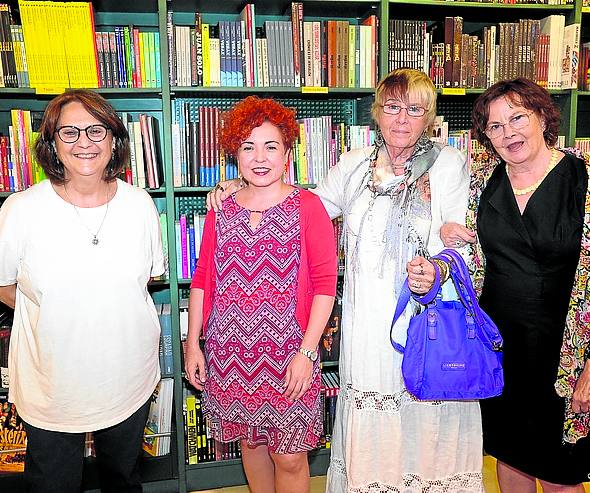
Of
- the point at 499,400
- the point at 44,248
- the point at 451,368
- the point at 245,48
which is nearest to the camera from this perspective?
the point at 44,248

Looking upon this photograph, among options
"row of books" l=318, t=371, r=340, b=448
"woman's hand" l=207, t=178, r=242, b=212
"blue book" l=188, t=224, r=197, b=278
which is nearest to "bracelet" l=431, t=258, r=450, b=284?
"woman's hand" l=207, t=178, r=242, b=212

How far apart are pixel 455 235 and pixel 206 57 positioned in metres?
1.33

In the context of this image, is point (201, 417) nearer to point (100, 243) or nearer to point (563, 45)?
point (100, 243)

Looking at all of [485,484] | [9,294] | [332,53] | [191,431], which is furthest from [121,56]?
[485,484]

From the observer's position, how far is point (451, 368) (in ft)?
5.93

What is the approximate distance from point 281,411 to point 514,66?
6.41 ft

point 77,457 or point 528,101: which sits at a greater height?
point 528,101

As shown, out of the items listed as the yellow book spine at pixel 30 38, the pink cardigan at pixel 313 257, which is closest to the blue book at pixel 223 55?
the yellow book spine at pixel 30 38

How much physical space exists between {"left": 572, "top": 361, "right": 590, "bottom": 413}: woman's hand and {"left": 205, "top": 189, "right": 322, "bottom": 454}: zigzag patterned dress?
0.80 meters

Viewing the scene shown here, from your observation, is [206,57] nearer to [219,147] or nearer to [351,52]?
[219,147]

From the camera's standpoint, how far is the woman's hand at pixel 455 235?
6.01ft

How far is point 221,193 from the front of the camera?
78.7 inches

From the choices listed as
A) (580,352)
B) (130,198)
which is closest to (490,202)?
(580,352)

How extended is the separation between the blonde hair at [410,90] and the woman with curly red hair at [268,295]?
1.08 ft
